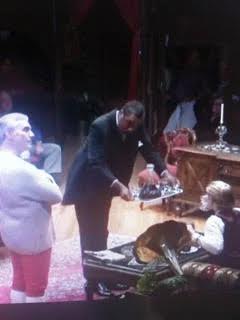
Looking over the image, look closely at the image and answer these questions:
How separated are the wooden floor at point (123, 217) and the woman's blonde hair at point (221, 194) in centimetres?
12

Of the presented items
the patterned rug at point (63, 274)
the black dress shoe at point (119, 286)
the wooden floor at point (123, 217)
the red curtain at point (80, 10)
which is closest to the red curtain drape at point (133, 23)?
the red curtain at point (80, 10)

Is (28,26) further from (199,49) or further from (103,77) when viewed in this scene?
(199,49)

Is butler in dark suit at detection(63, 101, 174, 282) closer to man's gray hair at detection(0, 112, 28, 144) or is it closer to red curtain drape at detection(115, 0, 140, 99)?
red curtain drape at detection(115, 0, 140, 99)

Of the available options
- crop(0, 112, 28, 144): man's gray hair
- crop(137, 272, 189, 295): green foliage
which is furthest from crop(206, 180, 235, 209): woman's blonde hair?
crop(0, 112, 28, 144): man's gray hair

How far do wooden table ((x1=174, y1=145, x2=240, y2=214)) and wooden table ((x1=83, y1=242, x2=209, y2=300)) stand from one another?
21cm

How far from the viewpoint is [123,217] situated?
2488mm

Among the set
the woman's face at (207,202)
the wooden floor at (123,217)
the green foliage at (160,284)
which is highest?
the woman's face at (207,202)

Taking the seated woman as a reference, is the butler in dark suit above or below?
above

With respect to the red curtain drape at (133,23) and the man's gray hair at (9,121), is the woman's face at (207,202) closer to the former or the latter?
the red curtain drape at (133,23)

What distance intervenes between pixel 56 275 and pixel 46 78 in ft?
2.28

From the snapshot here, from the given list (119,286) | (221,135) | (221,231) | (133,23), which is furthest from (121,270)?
(133,23)

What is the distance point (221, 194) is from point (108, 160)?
15.6 inches

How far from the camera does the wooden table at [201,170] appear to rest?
2445 mm

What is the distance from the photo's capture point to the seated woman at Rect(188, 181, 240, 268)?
→ 7.54 feet
